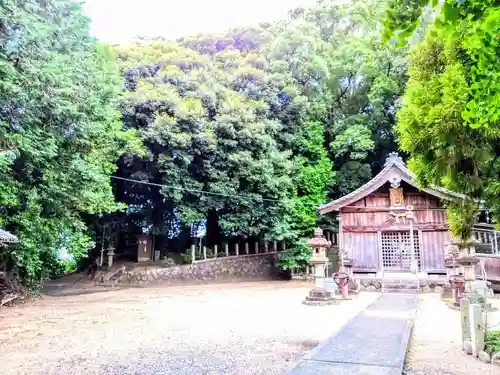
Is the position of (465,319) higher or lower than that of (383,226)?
lower

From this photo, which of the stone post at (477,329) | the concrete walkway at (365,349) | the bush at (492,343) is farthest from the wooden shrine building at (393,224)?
the stone post at (477,329)

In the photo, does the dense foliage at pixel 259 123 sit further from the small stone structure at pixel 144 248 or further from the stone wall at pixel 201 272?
the stone wall at pixel 201 272

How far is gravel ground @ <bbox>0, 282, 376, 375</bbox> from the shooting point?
18.9 feet

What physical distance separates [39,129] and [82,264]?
1312cm

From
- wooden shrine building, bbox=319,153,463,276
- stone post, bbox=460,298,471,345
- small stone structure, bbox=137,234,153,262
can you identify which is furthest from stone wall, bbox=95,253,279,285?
stone post, bbox=460,298,471,345

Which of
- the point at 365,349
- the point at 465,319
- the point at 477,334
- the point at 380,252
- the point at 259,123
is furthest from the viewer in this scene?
Answer: the point at 259,123

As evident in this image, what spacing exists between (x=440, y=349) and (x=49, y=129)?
11217mm

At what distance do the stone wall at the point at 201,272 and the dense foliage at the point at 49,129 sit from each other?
5116 millimetres

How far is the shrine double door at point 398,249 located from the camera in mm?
17391

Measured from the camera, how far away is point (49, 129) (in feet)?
38.7

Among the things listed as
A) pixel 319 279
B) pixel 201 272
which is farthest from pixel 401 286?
pixel 201 272

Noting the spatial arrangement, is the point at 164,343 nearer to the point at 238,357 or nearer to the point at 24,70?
the point at 238,357

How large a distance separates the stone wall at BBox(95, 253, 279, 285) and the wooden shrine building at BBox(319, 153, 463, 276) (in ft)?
21.3

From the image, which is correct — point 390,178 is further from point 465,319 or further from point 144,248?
point 144,248
